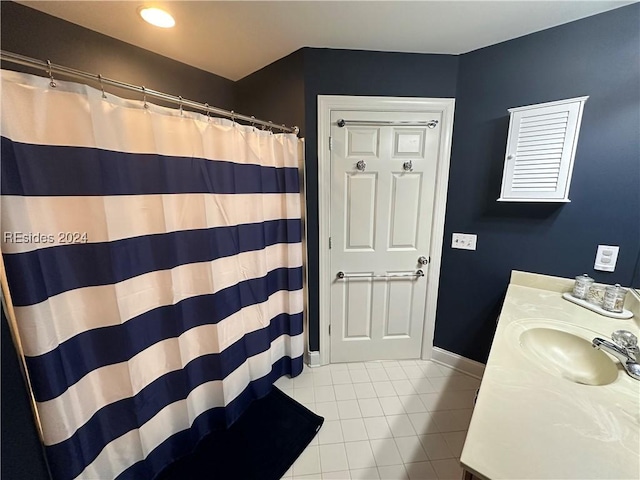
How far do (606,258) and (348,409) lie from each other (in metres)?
1.81

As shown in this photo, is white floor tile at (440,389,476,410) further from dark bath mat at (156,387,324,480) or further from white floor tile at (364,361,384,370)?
dark bath mat at (156,387,324,480)

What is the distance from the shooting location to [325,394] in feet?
6.09

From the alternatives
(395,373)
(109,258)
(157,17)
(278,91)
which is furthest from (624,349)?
(157,17)

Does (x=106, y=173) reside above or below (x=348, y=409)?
above

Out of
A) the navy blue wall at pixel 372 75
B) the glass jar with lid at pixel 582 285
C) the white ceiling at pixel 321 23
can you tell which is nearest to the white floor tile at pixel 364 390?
the glass jar with lid at pixel 582 285

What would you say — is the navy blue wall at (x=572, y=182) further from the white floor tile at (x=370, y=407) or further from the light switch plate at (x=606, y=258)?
the white floor tile at (x=370, y=407)

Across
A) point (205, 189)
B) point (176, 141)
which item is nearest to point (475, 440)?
point (205, 189)

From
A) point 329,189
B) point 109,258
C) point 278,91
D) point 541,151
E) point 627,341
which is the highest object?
point 278,91

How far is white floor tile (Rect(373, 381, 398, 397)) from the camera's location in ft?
6.05

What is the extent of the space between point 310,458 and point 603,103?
253 cm

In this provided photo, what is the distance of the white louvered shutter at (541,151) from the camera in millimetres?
1378

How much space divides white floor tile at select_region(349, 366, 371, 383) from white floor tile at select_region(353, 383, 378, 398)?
42mm

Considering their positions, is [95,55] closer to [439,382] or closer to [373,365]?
[373,365]

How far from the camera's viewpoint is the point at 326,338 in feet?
6.96
